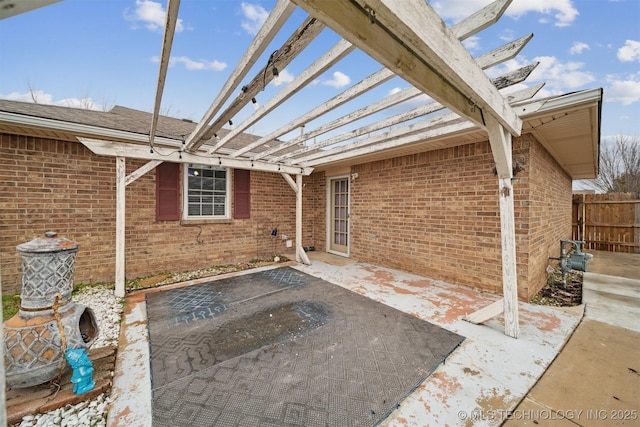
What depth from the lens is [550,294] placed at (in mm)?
4309

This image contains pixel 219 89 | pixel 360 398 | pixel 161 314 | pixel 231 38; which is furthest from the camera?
pixel 231 38

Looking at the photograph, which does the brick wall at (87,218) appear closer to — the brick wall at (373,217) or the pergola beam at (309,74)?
the brick wall at (373,217)

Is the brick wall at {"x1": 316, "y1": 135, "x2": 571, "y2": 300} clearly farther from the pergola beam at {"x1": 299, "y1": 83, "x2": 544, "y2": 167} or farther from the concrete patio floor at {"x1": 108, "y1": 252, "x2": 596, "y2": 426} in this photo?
the pergola beam at {"x1": 299, "y1": 83, "x2": 544, "y2": 167}

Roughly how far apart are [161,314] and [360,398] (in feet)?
9.27

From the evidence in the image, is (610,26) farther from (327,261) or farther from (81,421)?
(81,421)

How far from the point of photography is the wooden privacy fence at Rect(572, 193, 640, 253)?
791 centimetres

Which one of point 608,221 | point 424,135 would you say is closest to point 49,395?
point 424,135

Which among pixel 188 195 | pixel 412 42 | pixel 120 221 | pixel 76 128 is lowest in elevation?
pixel 120 221

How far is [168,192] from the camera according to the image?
5.17 metres

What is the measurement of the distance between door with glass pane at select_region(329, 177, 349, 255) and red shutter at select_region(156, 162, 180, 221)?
409 centimetres

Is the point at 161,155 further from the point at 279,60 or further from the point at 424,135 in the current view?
the point at 424,135

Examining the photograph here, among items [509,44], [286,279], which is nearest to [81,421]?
[286,279]

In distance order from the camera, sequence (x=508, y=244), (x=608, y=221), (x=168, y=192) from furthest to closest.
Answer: (x=608, y=221) < (x=168, y=192) < (x=508, y=244)

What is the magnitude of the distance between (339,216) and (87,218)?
5591mm
